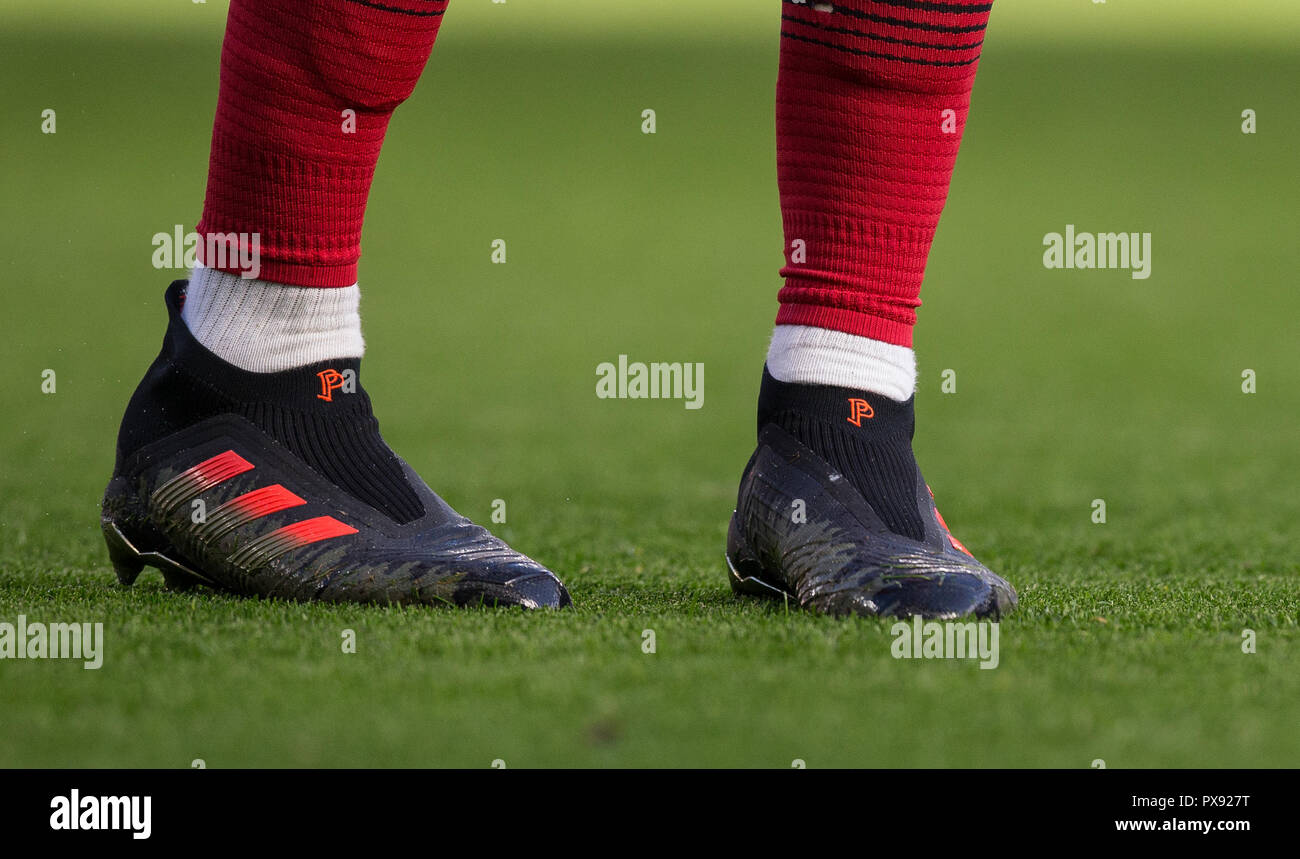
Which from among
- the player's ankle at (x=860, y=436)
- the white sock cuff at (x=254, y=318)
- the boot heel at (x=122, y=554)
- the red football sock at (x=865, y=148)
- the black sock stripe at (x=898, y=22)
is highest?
the black sock stripe at (x=898, y=22)

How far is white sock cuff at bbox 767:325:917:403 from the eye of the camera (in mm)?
1346

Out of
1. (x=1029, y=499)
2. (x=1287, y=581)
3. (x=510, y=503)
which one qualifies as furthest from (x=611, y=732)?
(x=1029, y=499)

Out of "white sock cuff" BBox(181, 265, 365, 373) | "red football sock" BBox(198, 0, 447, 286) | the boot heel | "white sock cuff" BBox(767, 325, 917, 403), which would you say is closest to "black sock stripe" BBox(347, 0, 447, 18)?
"red football sock" BBox(198, 0, 447, 286)

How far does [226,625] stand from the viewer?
1.14 m

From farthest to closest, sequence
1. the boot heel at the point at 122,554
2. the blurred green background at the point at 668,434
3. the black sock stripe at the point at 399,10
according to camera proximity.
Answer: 1. the boot heel at the point at 122,554
2. the black sock stripe at the point at 399,10
3. the blurred green background at the point at 668,434

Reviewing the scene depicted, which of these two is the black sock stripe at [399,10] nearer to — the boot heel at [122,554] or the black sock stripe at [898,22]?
the black sock stripe at [898,22]

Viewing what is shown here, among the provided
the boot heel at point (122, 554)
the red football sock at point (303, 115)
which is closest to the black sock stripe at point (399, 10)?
the red football sock at point (303, 115)

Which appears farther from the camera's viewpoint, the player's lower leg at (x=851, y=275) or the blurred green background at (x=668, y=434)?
the player's lower leg at (x=851, y=275)

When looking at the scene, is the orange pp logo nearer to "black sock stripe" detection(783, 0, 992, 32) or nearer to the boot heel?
→ "black sock stripe" detection(783, 0, 992, 32)

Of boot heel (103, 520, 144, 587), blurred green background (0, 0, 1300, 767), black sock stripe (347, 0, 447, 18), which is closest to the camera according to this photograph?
blurred green background (0, 0, 1300, 767)

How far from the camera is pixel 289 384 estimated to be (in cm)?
136

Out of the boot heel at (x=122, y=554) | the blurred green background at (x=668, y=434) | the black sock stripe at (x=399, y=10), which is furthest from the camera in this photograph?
the boot heel at (x=122, y=554)

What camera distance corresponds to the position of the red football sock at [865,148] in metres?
1.30
